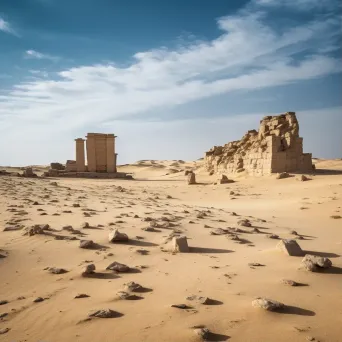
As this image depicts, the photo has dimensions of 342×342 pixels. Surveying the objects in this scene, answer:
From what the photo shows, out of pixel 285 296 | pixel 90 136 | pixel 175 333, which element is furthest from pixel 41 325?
pixel 90 136

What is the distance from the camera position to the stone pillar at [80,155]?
31.4m

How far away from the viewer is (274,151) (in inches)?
805

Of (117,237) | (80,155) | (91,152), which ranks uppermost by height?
(91,152)

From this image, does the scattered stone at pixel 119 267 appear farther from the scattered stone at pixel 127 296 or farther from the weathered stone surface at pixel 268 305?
the weathered stone surface at pixel 268 305

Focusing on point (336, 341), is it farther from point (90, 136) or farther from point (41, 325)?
point (90, 136)

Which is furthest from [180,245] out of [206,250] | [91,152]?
[91,152]

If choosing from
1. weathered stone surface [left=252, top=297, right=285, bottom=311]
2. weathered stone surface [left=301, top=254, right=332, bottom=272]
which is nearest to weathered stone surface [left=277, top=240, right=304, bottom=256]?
weathered stone surface [left=301, top=254, right=332, bottom=272]

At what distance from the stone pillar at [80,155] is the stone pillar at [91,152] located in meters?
1.04

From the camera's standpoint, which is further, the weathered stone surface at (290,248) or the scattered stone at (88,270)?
the weathered stone surface at (290,248)

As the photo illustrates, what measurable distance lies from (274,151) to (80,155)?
20306 millimetres

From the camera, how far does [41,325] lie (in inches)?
98.8

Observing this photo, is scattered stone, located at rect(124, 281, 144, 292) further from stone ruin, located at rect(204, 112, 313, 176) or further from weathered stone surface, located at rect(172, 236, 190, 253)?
stone ruin, located at rect(204, 112, 313, 176)

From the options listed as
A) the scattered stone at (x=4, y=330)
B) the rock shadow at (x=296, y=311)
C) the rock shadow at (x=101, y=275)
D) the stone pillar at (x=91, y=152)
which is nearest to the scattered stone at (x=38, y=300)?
the scattered stone at (x=4, y=330)

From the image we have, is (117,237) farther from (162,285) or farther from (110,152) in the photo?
(110,152)
